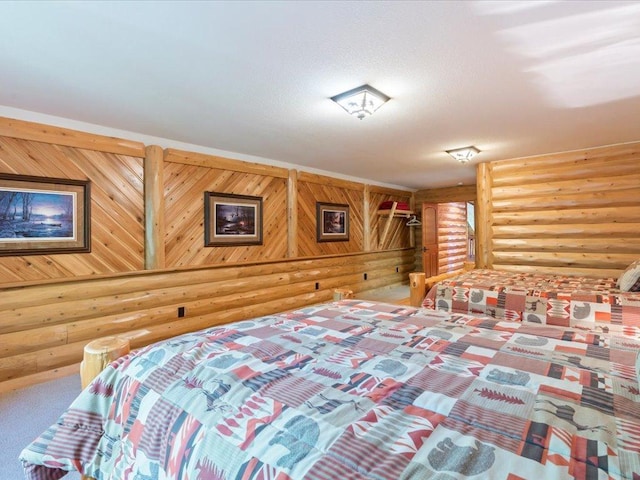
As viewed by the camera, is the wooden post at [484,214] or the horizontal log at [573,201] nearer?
the horizontal log at [573,201]

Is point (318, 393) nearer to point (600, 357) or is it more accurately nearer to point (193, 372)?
point (193, 372)

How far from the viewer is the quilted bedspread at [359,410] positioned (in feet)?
2.66

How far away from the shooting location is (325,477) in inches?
30.0

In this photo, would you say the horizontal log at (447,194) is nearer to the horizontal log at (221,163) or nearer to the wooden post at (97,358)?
the horizontal log at (221,163)

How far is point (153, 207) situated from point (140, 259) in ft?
2.00

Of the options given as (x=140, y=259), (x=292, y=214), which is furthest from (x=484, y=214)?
(x=140, y=259)

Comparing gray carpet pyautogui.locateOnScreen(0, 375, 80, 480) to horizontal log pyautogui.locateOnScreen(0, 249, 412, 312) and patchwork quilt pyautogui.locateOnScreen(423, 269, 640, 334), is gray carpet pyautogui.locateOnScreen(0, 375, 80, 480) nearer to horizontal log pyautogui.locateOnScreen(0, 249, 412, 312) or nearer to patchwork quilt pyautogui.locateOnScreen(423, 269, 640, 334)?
horizontal log pyautogui.locateOnScreen(0, 249, 412, 312)

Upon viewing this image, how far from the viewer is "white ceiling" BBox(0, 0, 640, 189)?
1.69 metres

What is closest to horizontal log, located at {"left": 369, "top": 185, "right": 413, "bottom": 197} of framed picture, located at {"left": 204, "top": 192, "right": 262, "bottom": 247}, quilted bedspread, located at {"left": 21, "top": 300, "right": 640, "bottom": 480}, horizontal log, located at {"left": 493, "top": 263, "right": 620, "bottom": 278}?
horizontal log, located at {"left": 493, "top": 263, "right": 620, "bottom": 278}

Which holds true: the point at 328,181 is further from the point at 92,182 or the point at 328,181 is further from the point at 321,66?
the point at 321,66

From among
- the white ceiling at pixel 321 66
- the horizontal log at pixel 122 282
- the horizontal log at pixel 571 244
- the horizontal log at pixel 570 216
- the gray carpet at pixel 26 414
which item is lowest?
the gray carpet at pixel 26 414

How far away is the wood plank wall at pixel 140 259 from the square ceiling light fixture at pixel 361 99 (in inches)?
89.2

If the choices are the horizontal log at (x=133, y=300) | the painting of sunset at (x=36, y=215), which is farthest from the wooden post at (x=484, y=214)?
the painting of sunset at (x=36, y=215)

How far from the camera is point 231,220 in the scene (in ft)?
14.9
